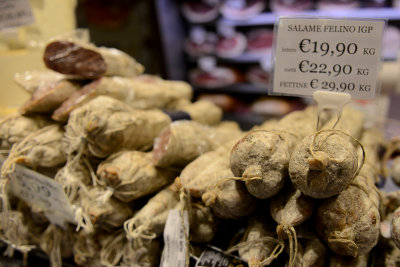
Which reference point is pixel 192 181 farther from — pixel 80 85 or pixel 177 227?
pixel 80 85

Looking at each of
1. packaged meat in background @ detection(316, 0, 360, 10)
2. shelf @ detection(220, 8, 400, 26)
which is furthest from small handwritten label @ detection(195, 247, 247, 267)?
packaged meat in background @ detection(316, 0, 360, 10)

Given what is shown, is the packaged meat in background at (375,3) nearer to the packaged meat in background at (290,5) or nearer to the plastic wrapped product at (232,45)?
the packaged meat in background at (290,5)

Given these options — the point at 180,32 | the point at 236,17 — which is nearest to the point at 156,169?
the point at 236,17

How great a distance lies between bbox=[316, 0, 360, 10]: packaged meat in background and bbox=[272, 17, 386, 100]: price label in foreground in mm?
2702

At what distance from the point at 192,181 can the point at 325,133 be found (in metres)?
0.47

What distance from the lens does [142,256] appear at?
1.23m

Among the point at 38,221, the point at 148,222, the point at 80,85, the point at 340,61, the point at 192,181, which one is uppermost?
the point at 340,61

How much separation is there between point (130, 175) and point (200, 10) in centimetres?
316

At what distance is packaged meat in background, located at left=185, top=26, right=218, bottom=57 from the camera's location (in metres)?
4.04

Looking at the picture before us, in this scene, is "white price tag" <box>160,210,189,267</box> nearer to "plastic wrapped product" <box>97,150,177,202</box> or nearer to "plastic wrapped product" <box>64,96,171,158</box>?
"plastic wrapped product" <box>97,150,177,202</box>

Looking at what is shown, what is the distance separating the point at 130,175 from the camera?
3.96ft

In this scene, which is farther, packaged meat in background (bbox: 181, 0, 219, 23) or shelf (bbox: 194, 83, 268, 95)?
shelf (bbox: 194, 83, 268, 95)

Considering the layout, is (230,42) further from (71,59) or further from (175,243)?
(175,243)

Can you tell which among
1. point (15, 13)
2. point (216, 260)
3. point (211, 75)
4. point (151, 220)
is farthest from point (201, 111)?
point (211, 75)
